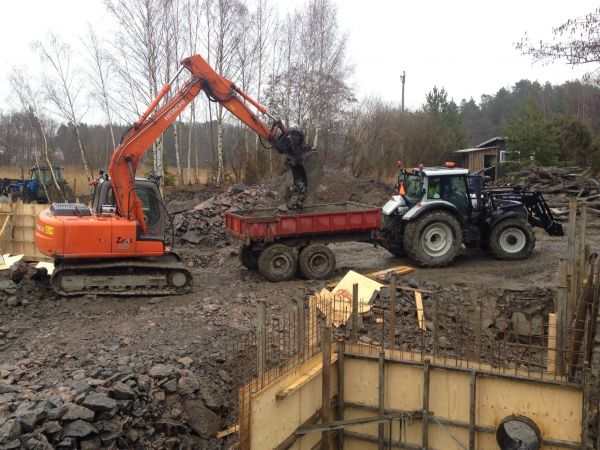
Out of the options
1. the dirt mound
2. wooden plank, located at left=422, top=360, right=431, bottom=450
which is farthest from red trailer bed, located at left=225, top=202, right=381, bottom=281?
the dirt mound

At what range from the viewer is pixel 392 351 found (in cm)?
723

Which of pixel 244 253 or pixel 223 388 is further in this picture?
pixel 244 253

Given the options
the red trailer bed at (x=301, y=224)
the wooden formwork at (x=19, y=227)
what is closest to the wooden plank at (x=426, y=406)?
the red trailer bed at (x=301, y=224)

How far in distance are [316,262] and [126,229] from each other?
11.7ft

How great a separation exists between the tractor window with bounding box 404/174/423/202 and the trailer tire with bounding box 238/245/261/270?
3364 mm

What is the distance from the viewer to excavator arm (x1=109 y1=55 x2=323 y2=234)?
32.5 ft

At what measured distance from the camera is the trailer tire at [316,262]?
1088 centimetres

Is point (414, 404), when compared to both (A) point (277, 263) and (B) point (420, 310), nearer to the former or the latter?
(B) point (420, 310)

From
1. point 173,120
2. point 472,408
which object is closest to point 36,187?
point 173,120

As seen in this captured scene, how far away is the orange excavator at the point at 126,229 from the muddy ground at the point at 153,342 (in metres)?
0.32

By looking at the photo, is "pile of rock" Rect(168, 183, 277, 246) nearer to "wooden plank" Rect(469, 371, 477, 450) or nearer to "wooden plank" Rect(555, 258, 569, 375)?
"wooden plank" Rect(469, 371, 477, 450)

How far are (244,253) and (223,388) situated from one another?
4838mm

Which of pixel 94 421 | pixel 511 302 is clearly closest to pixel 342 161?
pixel 511 302

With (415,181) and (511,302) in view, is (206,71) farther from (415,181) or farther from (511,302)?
(511,302)
